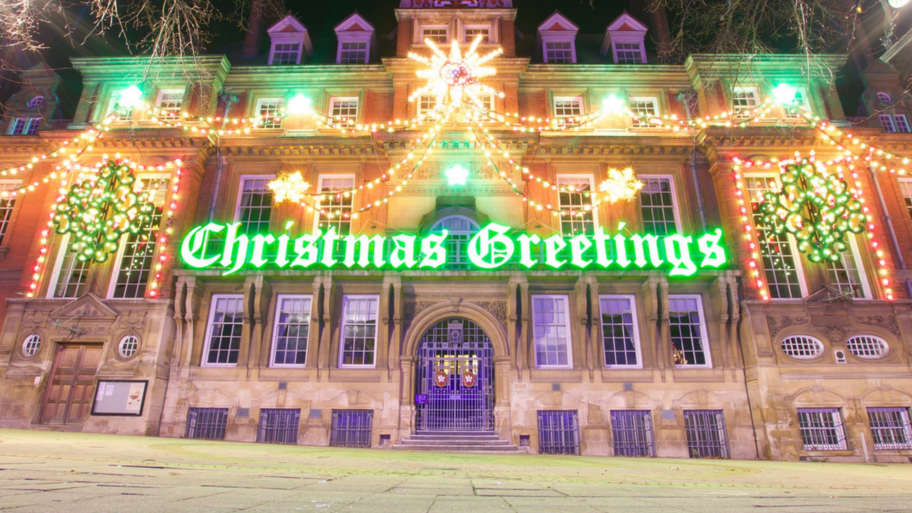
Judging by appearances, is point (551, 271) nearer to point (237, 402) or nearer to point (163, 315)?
point (237, 402)

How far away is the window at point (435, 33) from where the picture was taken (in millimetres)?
21219

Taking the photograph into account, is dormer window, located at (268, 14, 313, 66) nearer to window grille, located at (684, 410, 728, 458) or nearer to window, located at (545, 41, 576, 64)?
window, located at (545, 41, 576, 64)

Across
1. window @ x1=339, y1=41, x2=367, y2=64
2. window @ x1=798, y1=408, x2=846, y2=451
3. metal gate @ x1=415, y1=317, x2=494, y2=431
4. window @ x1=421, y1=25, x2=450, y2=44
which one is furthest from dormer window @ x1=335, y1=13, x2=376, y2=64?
window @ x1=798, y1=408, x2=846, y2=451

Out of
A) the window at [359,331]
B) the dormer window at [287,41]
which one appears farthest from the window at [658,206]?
the dormer window at [287,41]

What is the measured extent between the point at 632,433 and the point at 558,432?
2.59 meters

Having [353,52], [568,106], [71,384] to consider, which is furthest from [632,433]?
[353,52]

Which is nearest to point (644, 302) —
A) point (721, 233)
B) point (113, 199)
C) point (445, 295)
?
point (721, 233)

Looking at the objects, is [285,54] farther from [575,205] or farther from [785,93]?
[785,93]

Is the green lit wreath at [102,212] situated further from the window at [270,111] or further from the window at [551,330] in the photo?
the window at [551,330]

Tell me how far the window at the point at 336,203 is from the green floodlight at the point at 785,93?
18966 mm

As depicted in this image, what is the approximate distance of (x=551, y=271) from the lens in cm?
1655

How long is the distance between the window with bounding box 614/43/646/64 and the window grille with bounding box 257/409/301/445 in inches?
836

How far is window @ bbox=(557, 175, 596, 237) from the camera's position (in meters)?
18.5

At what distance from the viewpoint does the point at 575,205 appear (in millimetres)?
18922
